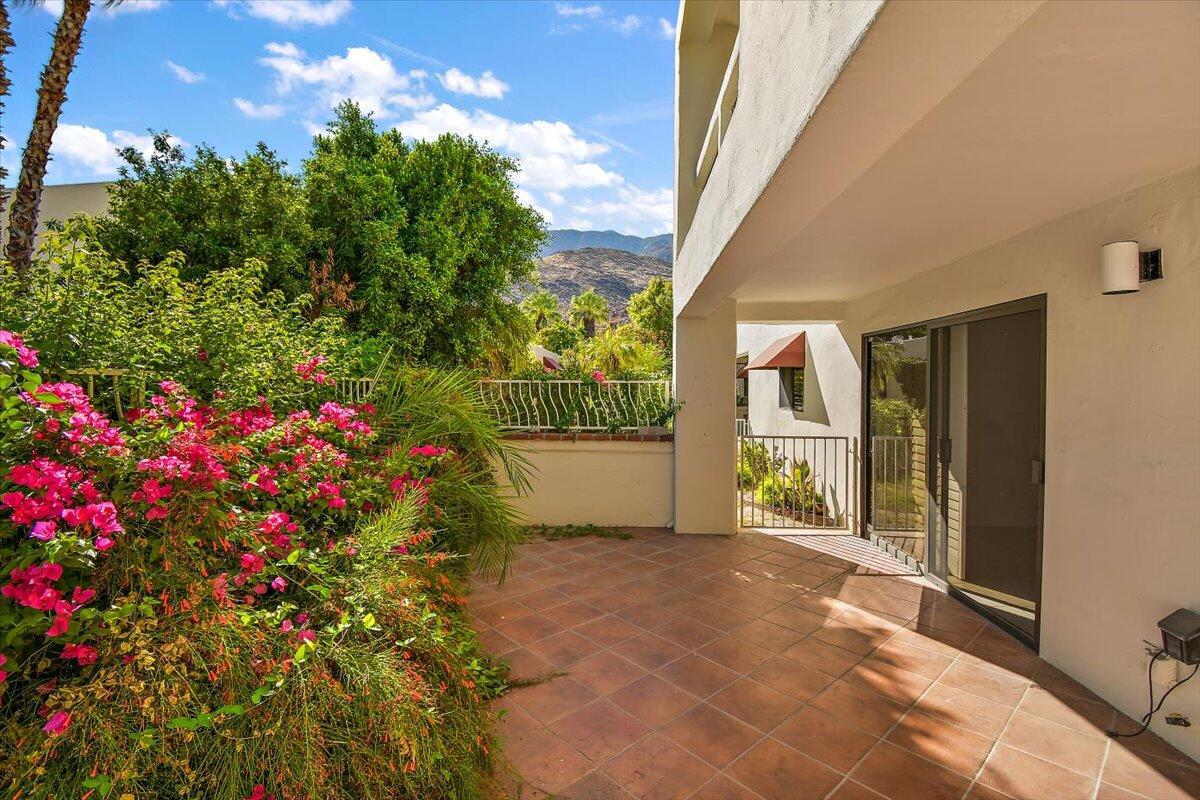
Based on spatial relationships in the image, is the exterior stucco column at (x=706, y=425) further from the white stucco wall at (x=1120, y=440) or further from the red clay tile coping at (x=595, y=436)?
the white stucco wall at (x=1120, y=440)

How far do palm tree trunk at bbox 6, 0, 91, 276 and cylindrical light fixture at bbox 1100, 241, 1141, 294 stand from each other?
33.8 feet

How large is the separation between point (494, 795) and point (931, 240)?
4.94 metres

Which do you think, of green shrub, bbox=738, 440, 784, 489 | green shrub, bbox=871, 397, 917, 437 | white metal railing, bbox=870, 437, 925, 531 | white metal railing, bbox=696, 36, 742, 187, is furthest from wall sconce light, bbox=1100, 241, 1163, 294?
green shrub, bbox=738, 440, 784, 489

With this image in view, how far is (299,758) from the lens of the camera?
1973 millimetres

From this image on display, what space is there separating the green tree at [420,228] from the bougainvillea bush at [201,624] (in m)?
6.15

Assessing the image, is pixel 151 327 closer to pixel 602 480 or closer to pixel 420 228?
pixel 602 480

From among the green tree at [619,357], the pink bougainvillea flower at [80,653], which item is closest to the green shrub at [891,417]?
the pink bougainvillea flower at [80,653]

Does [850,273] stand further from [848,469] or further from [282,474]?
[282,474]

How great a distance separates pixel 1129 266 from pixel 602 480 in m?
6.08

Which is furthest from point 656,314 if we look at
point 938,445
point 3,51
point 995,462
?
point 3,51

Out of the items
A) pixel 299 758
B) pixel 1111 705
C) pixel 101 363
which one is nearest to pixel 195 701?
pixel 299 758

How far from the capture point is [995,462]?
15.9 feet

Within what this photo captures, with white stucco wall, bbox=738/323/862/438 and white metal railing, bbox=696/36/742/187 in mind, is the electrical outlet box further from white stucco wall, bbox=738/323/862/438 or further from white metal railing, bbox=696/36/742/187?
white stucco wall, bbox=738/323/862/438

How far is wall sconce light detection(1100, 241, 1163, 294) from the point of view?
10.5 ft
